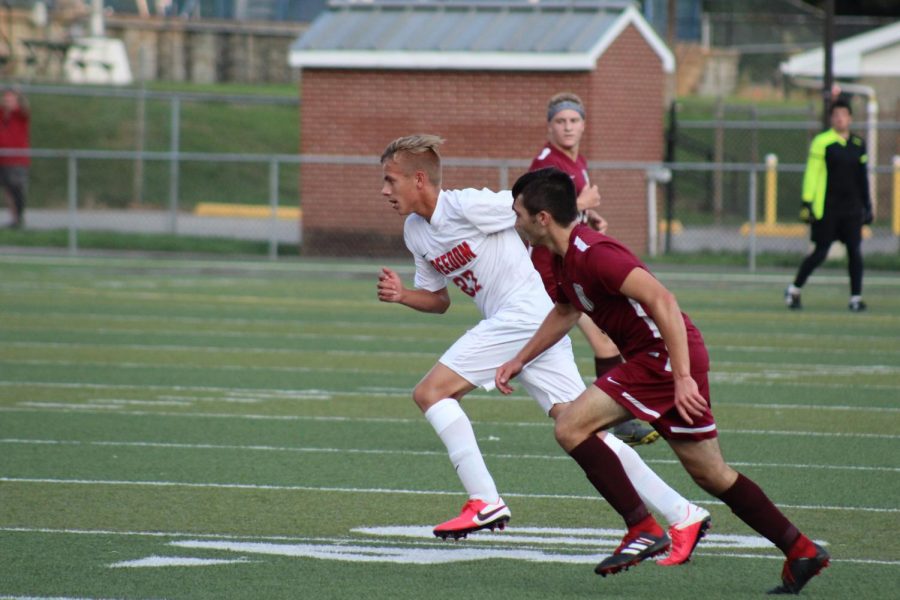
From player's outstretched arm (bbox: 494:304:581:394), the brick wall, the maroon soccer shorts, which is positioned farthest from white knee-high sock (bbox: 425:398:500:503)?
the brick wall

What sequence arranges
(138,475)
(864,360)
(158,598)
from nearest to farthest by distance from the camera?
(158,598), (138,475), (864,360)

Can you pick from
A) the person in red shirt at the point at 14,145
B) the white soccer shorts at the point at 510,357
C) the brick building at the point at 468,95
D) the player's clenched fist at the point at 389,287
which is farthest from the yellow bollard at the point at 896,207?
the player's clenched fist at the point at 389,287

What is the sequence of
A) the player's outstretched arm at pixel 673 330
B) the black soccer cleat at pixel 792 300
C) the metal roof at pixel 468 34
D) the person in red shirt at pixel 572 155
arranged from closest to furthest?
the player's outstretched arm at pixel 673 330, the person in red shirt at pixel 572 155, the black soccer cleat at pixel 792 300, the metal roof at pixel 468 34

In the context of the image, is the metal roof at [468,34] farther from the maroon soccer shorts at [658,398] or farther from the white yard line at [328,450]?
the maroon soccer shorts at [658,398]

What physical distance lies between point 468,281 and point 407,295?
0.29 metres

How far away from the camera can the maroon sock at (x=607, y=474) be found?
616 centimetres

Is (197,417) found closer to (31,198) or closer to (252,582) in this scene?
(252,582)

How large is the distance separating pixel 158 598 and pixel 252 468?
282 cm

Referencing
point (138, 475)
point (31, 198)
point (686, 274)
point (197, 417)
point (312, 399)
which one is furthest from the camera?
point (31, 198)

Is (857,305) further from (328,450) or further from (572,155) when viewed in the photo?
(328,450)

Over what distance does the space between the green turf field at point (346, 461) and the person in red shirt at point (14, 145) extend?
8750 millimetres

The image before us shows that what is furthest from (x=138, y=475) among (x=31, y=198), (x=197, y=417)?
(x=31, y=198)

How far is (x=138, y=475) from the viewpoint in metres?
8.53

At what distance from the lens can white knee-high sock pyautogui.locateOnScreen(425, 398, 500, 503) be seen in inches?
266
